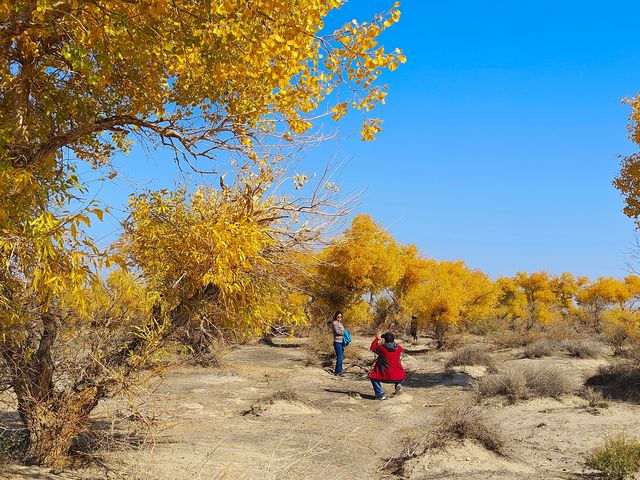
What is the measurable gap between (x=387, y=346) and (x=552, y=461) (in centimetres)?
538

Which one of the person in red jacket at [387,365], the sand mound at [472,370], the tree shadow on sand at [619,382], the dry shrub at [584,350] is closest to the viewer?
the tree shadow on sand at [619,382]

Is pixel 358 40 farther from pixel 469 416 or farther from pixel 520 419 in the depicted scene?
pixel 520 419

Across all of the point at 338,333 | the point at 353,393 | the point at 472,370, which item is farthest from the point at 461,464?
the point at 472,370

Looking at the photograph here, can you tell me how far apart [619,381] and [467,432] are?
7.76 meters

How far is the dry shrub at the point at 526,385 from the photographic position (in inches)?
500

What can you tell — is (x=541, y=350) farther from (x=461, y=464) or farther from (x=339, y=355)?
(x=461, y=464)

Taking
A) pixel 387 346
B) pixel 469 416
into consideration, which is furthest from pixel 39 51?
pixel 387 346

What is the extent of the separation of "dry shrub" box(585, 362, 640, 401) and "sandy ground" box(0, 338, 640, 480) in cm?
113

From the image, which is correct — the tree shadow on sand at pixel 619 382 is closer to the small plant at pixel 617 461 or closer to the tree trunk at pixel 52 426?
the small plant at pixel 617 461

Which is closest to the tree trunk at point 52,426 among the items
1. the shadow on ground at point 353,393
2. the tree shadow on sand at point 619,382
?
the shadow on ground at point 353,393

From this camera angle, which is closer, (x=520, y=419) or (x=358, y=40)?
(x=358, y=40)

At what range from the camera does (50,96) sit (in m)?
5.58

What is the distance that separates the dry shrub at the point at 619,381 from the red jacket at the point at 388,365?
4.95 m

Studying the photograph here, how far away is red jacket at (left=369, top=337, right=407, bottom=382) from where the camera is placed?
13.2 m
